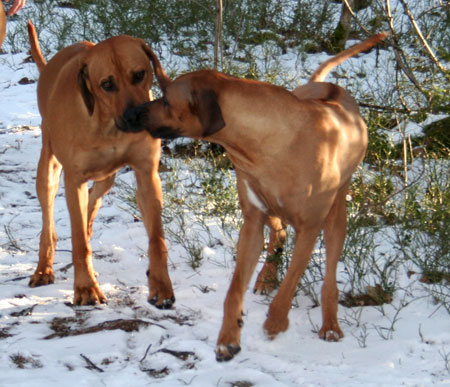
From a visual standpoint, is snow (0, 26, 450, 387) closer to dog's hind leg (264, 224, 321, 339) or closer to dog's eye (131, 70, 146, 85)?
dog's hind leg (264, 224, 321, 339)

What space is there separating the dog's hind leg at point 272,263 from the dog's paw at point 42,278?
3.93ft

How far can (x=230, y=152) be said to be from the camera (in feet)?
11.4

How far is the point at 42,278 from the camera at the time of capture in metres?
4.46

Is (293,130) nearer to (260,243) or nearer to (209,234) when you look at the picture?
(260,243)

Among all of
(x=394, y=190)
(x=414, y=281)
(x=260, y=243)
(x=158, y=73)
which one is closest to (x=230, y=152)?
(x=260, y=243)

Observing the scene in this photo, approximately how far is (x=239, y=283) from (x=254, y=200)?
40cm

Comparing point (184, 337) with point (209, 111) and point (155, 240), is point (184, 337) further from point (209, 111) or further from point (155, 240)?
point (209, 111)

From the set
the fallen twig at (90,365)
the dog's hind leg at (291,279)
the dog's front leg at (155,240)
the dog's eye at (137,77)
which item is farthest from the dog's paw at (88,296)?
the dog's eye at (137,77)

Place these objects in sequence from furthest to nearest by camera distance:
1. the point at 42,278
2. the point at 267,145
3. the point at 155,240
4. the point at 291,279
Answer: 1. the point at 42,278
2. the point at 155,240
3. the point at 291,279
4. the point at 267,145

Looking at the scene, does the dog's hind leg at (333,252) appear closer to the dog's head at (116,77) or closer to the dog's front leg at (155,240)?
the dog's front leg at (155,240)

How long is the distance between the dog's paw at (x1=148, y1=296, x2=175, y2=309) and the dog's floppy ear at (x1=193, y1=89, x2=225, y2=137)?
1153mm

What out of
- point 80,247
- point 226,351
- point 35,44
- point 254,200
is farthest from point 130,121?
point 35,44

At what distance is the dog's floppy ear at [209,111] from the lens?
328 centimetres

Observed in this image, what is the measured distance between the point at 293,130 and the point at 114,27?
5.52 metres
